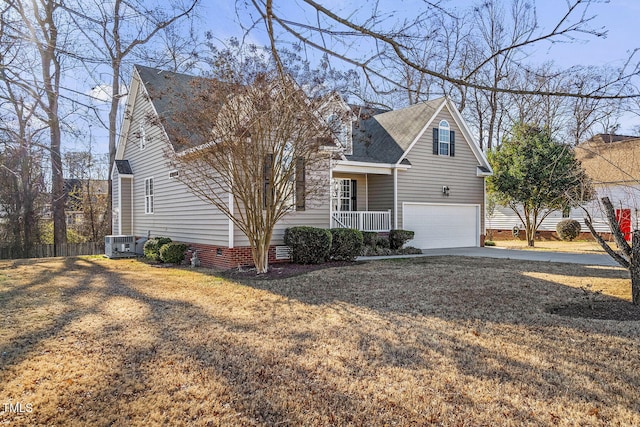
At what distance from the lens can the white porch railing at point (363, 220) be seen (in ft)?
49.5

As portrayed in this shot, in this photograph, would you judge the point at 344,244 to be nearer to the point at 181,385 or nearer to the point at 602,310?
the point at 602,310

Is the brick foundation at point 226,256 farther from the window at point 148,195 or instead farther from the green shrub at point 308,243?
the window at point 148,195

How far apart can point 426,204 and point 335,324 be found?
40.9 feet

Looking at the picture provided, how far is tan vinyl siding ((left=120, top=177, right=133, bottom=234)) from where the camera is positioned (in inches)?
723

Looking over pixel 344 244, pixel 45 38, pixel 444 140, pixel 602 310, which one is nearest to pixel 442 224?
pixel 444 140

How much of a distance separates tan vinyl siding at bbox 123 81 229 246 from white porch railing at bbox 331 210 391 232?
4.00 m

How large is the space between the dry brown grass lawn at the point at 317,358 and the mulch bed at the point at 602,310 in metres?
0.32

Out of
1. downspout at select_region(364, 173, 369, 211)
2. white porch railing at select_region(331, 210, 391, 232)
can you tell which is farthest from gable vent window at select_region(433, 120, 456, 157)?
white porch railing at select_region(331, 210, 391, 232)

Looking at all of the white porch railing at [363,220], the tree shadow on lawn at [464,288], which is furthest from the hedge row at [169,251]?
the white porch railing at [363,220]

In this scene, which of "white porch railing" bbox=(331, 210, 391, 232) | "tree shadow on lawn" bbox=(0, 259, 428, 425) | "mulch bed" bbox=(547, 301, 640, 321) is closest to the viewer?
"tree shadow on lawn" bbox=(0, 259, 428, 425)

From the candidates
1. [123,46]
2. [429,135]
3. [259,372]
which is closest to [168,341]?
[259,372]

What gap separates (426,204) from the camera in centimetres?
1756

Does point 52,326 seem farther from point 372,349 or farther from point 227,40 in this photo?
point 227,40

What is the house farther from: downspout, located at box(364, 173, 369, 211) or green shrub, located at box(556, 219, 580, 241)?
green shrub, located at box(556, 219, 580, 241)
